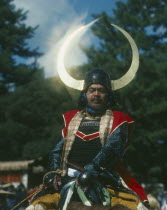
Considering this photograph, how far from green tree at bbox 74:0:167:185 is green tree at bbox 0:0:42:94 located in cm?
686

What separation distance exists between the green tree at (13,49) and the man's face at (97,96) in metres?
33.1

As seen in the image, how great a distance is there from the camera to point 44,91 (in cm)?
4412

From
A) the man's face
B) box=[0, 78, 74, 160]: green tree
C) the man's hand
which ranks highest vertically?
box=[0, 78, 74, 160]: green tree

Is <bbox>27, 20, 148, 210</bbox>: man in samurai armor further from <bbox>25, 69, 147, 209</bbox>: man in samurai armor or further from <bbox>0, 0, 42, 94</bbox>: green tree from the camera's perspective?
<bbox>0, 0, 42, 94</bbox>: green tree

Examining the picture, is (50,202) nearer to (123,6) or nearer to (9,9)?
(123,6)

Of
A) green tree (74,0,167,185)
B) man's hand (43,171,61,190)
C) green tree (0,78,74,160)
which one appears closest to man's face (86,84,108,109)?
man's hand (43,171,61,190)

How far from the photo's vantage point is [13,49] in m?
41.6

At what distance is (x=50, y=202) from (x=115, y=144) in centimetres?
94

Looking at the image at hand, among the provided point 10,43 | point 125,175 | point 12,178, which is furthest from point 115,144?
point 10,43

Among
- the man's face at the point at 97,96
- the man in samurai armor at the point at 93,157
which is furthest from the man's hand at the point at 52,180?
Result: the man's face at the point at 97,96

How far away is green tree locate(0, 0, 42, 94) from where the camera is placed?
39250 millimetres

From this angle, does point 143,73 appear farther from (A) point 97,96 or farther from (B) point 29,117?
(A) point 97,96

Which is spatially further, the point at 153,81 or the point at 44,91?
the point at 44,91

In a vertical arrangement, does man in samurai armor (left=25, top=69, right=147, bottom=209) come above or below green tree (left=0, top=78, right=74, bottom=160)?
below
